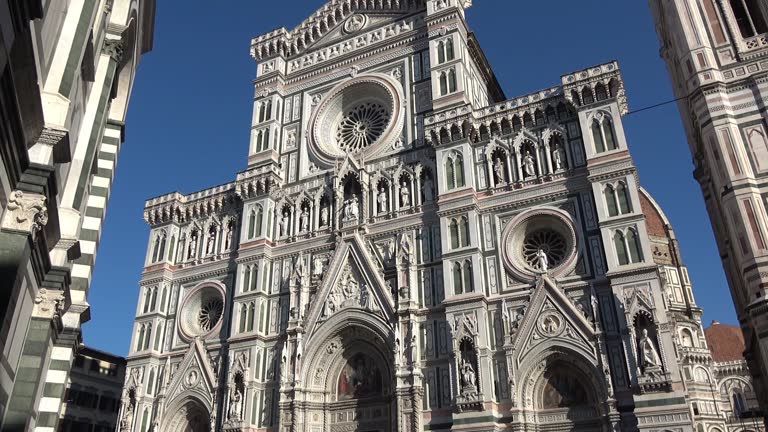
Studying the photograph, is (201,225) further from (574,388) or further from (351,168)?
(574,388)

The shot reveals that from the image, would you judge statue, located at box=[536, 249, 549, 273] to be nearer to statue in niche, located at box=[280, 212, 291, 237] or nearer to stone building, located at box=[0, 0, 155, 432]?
statue in niche, located at box=[280, 212, 291, 237]

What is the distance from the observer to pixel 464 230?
22.7 metres

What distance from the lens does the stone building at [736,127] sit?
17281 millimetres

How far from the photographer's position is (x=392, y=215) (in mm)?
25078

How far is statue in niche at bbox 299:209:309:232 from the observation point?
27.0 meters

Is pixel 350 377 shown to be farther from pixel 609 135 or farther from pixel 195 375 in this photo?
pixel 609 135

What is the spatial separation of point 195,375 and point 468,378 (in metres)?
12.4

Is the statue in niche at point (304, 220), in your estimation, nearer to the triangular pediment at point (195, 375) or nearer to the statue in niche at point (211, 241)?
the statue in niche at point (211, 241)

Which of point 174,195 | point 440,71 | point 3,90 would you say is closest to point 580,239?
point 440,71

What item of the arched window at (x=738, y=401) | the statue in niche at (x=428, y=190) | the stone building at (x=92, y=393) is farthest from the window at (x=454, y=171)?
the arched window at (x=738, y=401)

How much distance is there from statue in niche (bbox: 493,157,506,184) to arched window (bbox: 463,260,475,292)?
368 centimetres

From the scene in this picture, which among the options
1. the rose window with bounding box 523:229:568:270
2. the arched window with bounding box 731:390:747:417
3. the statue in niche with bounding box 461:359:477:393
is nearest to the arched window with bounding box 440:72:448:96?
the rose window with bounding box 523:229:568:270

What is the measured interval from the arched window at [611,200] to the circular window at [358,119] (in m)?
9.57

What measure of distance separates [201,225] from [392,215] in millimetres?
10635
